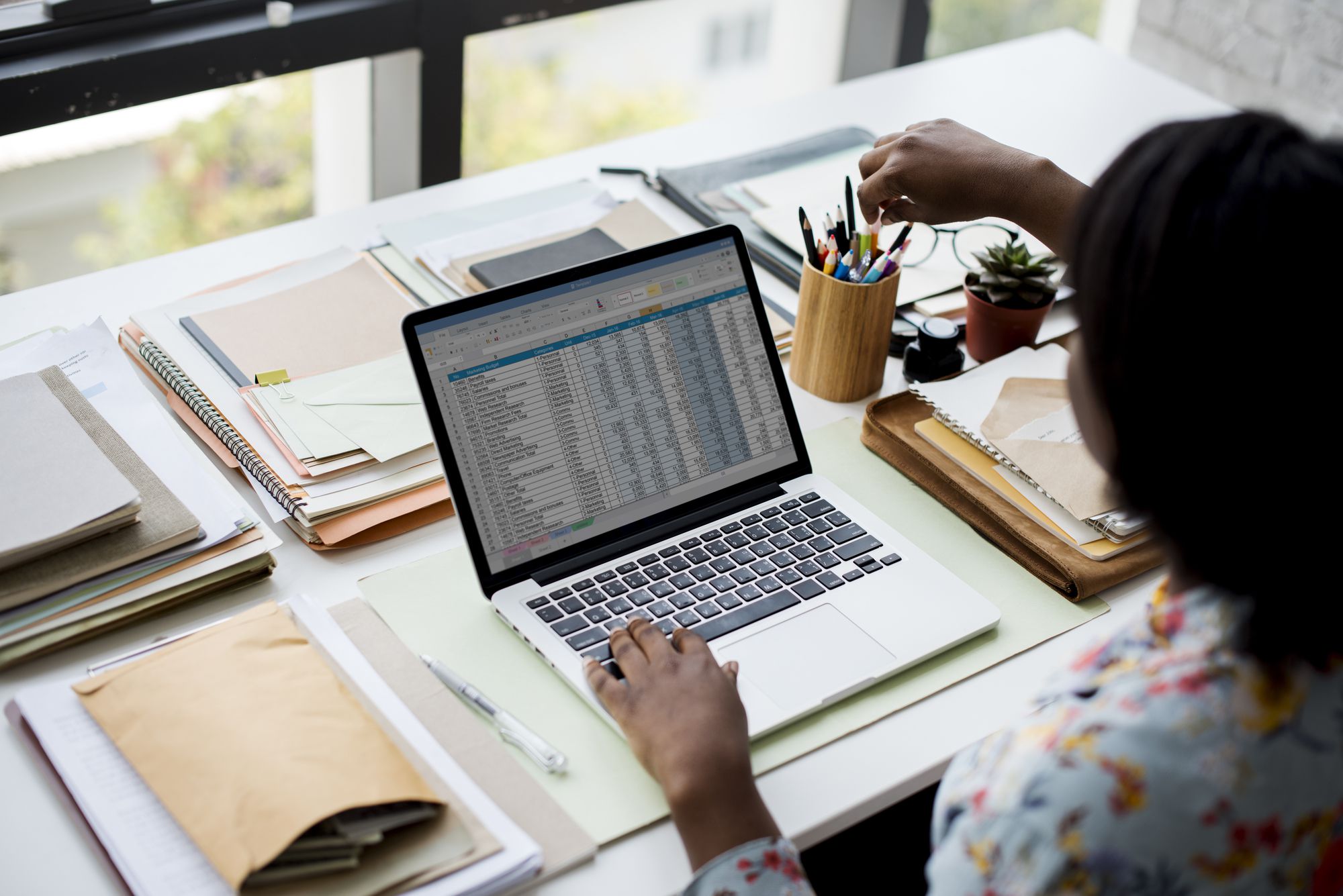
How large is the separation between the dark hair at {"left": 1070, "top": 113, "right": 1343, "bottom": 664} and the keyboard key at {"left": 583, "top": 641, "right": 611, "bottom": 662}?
41 cm

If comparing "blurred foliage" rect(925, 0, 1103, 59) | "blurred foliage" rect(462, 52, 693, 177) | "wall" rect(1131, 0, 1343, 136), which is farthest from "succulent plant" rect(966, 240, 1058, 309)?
"blurred foliage" rect(925, 0, 1103, 59)

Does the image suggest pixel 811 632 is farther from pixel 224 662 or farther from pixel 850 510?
pixel 224 662

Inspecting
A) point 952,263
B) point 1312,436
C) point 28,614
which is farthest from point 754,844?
point 952,263

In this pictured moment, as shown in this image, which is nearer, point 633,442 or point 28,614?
point 28,614

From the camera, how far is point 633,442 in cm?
102

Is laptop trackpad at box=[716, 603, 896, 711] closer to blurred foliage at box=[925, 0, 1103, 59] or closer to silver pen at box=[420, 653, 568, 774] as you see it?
silver pen at box=[420, 653, 568, 774]

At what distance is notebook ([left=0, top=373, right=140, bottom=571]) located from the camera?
92 centimetres

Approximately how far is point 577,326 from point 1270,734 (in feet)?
1.93

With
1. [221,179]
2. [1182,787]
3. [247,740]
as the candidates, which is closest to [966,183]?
[1182,787]

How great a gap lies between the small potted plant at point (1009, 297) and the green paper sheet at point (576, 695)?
232 mm

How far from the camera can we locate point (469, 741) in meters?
0.86

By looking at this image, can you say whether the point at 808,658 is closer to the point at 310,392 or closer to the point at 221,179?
the point at 310,392

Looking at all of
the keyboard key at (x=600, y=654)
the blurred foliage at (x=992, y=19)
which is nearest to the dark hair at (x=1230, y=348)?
the keyboard key at (x=600, y=654)

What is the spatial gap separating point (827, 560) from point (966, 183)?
422 mm
